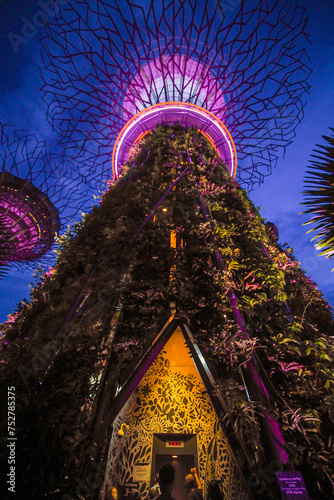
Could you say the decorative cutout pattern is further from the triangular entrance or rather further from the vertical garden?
the vertical garden

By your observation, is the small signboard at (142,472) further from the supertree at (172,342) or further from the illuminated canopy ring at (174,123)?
the illuminated canopy ring at (174,123)

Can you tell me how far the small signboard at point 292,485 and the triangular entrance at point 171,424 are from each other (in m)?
2.63

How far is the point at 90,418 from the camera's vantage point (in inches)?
124

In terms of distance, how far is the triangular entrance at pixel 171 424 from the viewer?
5344 mm

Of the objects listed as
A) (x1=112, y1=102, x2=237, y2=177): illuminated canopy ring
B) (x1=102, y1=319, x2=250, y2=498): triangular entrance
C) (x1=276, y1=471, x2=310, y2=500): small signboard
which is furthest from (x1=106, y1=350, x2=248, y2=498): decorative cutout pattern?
(x1=112, y1=102, x2=237, y2=177): illuminated canopy ring

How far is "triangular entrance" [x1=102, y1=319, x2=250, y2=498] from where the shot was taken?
17.5 ft

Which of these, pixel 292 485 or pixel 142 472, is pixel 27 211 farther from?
pixel 292 485

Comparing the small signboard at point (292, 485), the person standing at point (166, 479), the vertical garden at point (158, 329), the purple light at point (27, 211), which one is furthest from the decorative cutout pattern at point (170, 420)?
the purple light at point (27, 211)

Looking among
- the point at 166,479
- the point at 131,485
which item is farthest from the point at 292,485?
the point at 131,485

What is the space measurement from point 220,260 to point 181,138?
621 centimetres

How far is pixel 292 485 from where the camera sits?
258 centimetres

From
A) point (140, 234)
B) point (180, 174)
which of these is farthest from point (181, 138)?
point (140, 234)

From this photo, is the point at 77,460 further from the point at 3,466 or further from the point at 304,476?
the point at 304,476

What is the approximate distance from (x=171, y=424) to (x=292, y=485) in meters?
4.05
